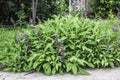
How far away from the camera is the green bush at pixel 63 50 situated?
4316mm

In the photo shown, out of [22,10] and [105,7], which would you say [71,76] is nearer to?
[22,10]

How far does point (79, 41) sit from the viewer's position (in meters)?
4.49

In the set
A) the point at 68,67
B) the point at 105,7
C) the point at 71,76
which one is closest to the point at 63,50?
the point at 68,67

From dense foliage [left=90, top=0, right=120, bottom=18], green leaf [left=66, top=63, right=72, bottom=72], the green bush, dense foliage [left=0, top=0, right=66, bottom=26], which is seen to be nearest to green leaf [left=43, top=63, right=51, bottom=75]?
the green bush

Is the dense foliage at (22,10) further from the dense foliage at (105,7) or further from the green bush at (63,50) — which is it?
the green bush at (63,50)

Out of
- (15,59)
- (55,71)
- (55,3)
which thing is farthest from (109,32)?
(55,3)

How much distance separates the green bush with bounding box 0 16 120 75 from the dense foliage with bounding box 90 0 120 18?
5119 mm

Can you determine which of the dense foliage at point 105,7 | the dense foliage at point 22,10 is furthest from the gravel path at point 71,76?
the dense foliage at point 105,7

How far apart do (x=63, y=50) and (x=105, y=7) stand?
19.3ft

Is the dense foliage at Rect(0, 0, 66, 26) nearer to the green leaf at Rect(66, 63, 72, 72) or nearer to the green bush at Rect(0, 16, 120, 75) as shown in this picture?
the green bush at Rect(0, 16, 120, 75)

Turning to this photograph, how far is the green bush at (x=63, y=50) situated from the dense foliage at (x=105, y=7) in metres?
5.12

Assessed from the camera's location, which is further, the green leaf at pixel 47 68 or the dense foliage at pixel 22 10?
the dense foliage at pixel 22 10

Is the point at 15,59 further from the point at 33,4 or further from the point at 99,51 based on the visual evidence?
the point at 33,4

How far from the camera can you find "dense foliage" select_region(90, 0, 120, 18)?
974 cm
